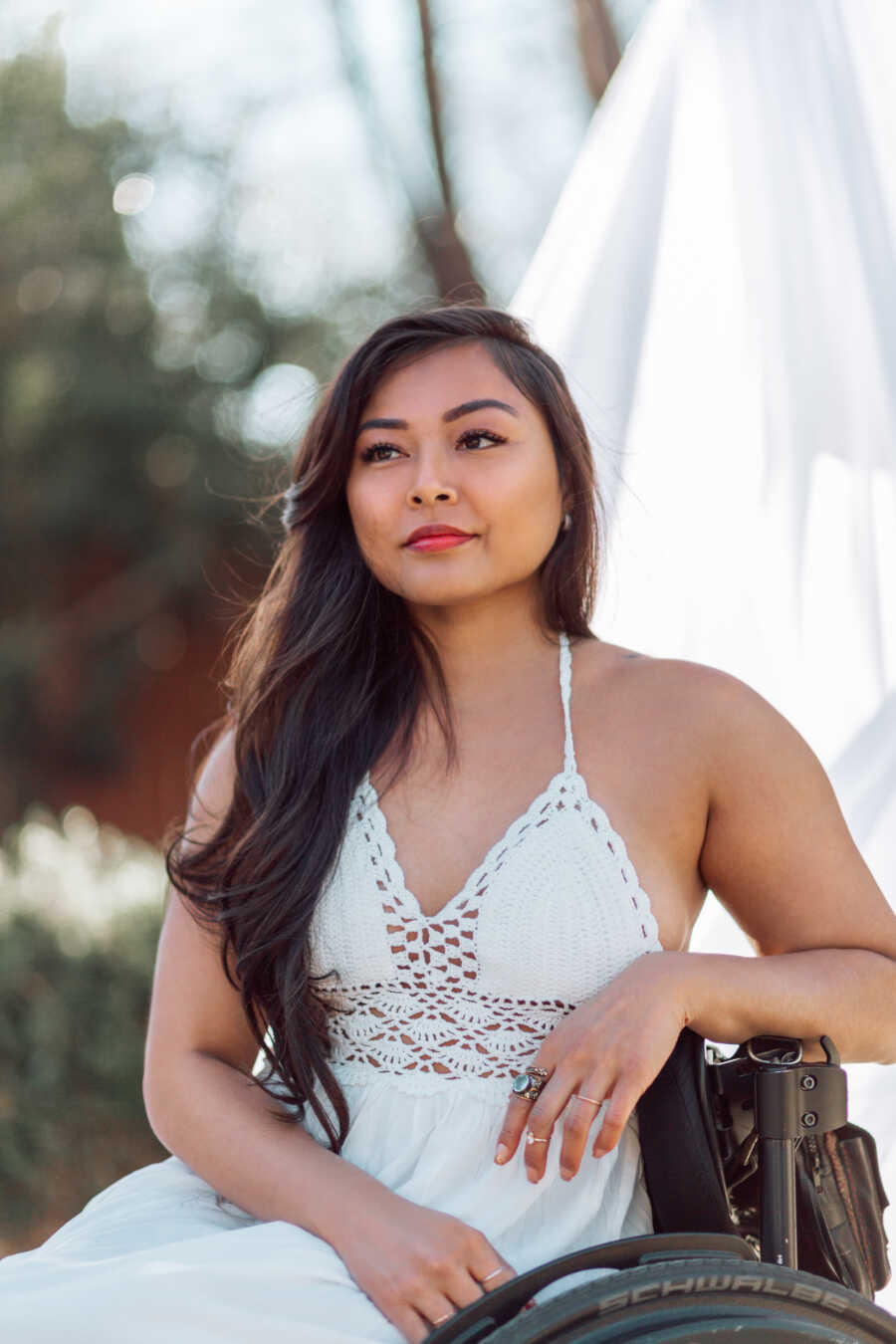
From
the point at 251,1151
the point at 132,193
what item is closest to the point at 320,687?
the point at 251,1151

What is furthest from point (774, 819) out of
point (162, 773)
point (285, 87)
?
point (162, 773)

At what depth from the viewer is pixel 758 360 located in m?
2.38

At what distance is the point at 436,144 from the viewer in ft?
15.6

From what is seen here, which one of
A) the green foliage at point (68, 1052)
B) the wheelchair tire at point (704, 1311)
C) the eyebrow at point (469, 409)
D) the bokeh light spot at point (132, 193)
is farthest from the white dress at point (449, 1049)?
the bokeh light spot at point (132, 193)

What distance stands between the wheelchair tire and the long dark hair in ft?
A: 1.86

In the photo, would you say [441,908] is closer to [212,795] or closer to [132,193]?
[212,795]

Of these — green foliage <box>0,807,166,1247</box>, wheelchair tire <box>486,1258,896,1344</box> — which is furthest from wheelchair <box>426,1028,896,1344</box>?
green foliage <box>0,807,166,1247</box>

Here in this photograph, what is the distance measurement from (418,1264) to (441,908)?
17.4 inches

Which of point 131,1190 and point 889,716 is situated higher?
point 889,716

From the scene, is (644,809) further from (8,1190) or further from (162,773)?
(162,773)

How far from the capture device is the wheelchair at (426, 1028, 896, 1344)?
1.33 m

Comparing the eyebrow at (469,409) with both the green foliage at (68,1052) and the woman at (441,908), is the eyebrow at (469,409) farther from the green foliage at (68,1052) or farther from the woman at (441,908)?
the green foliage at (68,1052)

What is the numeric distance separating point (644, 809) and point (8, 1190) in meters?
A: 2.85

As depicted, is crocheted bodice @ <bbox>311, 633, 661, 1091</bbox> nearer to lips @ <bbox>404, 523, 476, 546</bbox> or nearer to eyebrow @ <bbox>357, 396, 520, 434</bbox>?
lips @ <bbox>404, 523, 476, 546</bbox>
